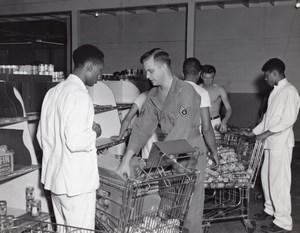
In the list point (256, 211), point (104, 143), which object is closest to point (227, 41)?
point (256, 211)

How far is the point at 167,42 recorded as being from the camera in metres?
11.9

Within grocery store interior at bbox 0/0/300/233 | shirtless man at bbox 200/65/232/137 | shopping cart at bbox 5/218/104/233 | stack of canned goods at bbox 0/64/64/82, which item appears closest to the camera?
shopping cart at bbox 5/218/104/233

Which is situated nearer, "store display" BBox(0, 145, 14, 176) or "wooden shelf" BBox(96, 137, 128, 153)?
"store display" BBox(0, 145, 14, 176)

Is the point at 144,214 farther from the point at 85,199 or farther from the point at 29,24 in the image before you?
the point at 29,24

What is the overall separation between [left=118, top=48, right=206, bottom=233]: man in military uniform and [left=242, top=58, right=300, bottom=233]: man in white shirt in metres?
1.42

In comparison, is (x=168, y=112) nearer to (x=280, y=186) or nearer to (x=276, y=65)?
→ (x=276, y=65)

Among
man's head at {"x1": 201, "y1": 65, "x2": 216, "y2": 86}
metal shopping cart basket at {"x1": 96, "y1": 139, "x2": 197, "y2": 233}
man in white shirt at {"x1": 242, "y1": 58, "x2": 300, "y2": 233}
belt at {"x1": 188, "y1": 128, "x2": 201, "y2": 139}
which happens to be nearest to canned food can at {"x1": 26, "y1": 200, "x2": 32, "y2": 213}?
metal shopping cart basket at {"x1": 96, "y1": 139, "x2": 197, "y2": 233}

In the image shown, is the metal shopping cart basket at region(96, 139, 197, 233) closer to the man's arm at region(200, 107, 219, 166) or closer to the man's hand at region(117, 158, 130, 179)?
the man's hand at region(117, 158, 130, 179)

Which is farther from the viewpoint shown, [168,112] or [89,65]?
[168,112]

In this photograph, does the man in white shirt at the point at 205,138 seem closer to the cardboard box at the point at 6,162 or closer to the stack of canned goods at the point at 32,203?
the stack of canned goods at the point at 32,203

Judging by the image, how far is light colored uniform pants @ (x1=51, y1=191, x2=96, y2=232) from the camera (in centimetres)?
294

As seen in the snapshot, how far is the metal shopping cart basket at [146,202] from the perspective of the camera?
247 cm

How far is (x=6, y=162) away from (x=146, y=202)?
118 cm

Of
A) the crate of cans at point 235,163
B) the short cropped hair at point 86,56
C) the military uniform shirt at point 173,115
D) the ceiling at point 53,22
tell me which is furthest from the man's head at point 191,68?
the ceiling at point 53,22
